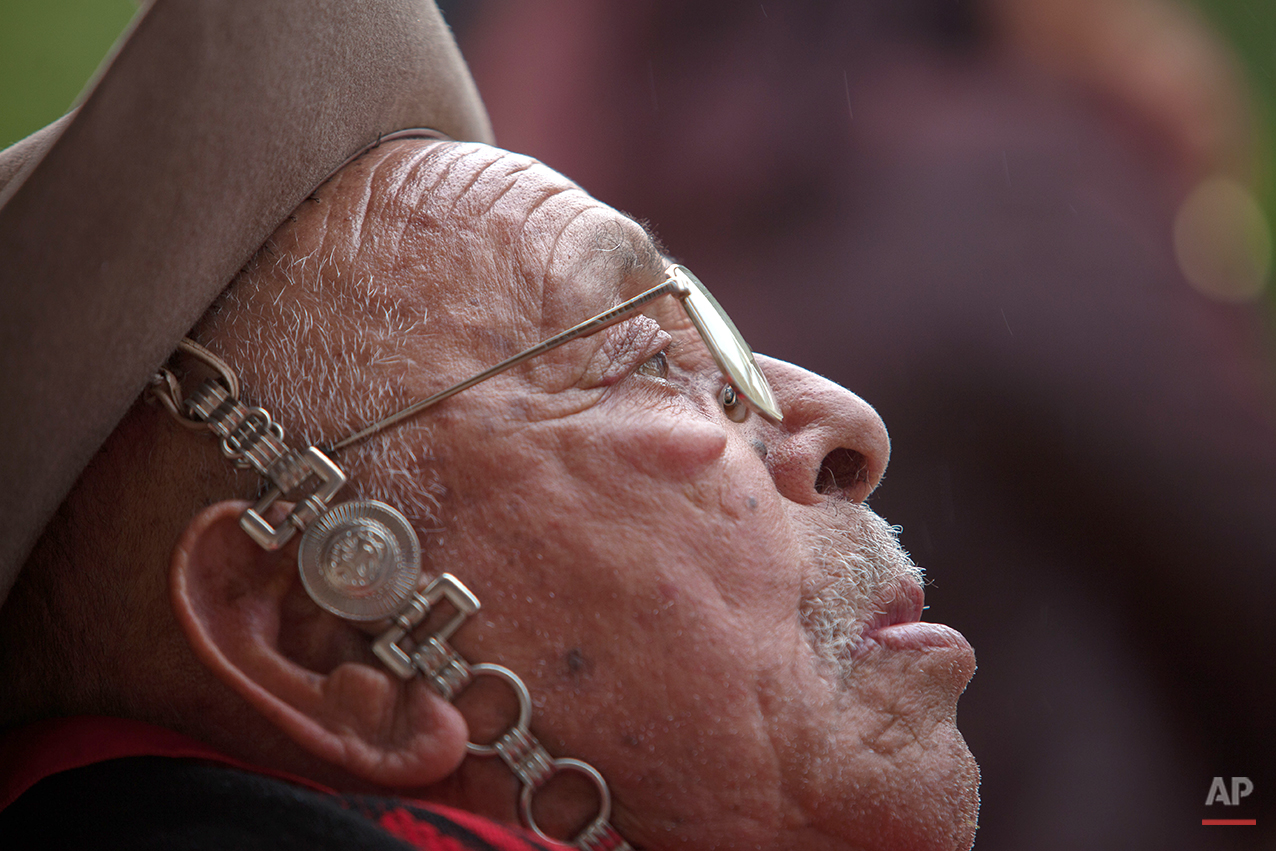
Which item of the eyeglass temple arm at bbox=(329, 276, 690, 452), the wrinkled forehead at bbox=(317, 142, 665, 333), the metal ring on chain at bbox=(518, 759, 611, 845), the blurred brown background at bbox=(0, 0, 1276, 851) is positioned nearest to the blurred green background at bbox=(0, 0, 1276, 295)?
the blurred brown background at bbox=(0, 0, 1276, 851)

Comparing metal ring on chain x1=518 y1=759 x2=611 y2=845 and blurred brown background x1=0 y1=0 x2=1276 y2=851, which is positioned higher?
blurred brown background x1=0 y1=0 x2=1276 y2=851

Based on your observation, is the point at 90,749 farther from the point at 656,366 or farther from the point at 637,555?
the point at 656,366

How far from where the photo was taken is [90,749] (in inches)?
31.0

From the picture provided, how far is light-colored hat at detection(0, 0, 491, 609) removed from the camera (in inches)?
28.0

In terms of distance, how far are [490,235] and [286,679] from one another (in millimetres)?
510

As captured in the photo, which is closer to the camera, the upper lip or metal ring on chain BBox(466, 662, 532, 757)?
metal ring on chain BBox(466, 662, 532, 757)

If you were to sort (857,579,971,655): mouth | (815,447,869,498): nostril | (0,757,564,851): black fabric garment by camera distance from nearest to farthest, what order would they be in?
(0,757,564,851): black fabric garment < (857,579,971,655): mouth < (815,447,869,498): nostril

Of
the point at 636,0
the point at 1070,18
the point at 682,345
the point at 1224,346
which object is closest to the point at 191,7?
the point at 682,345

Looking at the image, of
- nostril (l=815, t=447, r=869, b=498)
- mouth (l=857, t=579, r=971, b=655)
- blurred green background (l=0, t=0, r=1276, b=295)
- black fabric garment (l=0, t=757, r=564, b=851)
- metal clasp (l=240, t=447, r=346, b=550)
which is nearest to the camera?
black fabric garment (l=0, t=757, r=564, b=851)

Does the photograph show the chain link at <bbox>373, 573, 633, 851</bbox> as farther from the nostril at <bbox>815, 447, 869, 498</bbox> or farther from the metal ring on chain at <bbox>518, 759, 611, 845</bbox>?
the nostril at <bbox>815, 447, 869, 498</bbox>

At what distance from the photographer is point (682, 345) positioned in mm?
1047

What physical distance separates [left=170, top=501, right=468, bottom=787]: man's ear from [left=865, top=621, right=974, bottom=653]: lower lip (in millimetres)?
503

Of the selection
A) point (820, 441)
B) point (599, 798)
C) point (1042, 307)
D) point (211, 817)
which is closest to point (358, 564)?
point (211, 817)

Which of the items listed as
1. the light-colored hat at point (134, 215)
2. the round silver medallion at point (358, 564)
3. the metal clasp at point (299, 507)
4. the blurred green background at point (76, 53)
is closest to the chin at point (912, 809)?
the round silver medallion at point (358, 564)
